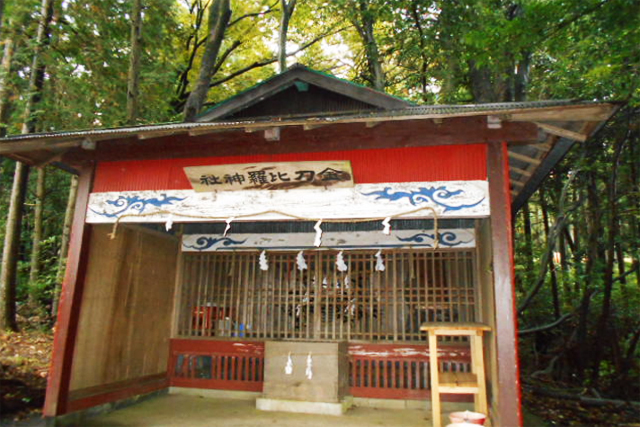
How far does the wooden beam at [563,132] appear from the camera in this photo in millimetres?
4466

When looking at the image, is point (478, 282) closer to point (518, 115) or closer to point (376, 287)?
point (376, 287)

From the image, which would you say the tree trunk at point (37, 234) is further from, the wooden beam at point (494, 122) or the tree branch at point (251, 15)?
the wooden beam at point (494, 122)

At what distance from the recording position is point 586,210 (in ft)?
33.8

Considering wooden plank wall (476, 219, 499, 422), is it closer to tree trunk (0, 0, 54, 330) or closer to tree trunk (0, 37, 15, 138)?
tree trunk (0, 0, 54, 330)

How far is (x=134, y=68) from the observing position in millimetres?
9367

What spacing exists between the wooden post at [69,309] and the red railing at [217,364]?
2.34m

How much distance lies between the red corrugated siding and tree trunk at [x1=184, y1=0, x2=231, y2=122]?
21.2ft

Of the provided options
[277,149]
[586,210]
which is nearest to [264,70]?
[586,210]

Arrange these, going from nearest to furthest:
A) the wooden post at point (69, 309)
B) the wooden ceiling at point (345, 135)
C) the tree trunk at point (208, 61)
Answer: the wooden ceiling at point (345, 135)
the wooden post at point (69, 309)
the tree trunk at point (208, 61)

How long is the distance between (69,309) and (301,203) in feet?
9.97

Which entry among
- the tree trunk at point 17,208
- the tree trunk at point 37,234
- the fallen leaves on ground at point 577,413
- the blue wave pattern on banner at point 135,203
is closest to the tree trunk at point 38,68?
the tree trunk at point 17,208

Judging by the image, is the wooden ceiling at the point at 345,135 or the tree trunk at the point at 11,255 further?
the tree trunk at the point at 11,255

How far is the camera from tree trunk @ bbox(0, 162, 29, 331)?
9023 millimetres

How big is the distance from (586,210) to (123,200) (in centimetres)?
985
